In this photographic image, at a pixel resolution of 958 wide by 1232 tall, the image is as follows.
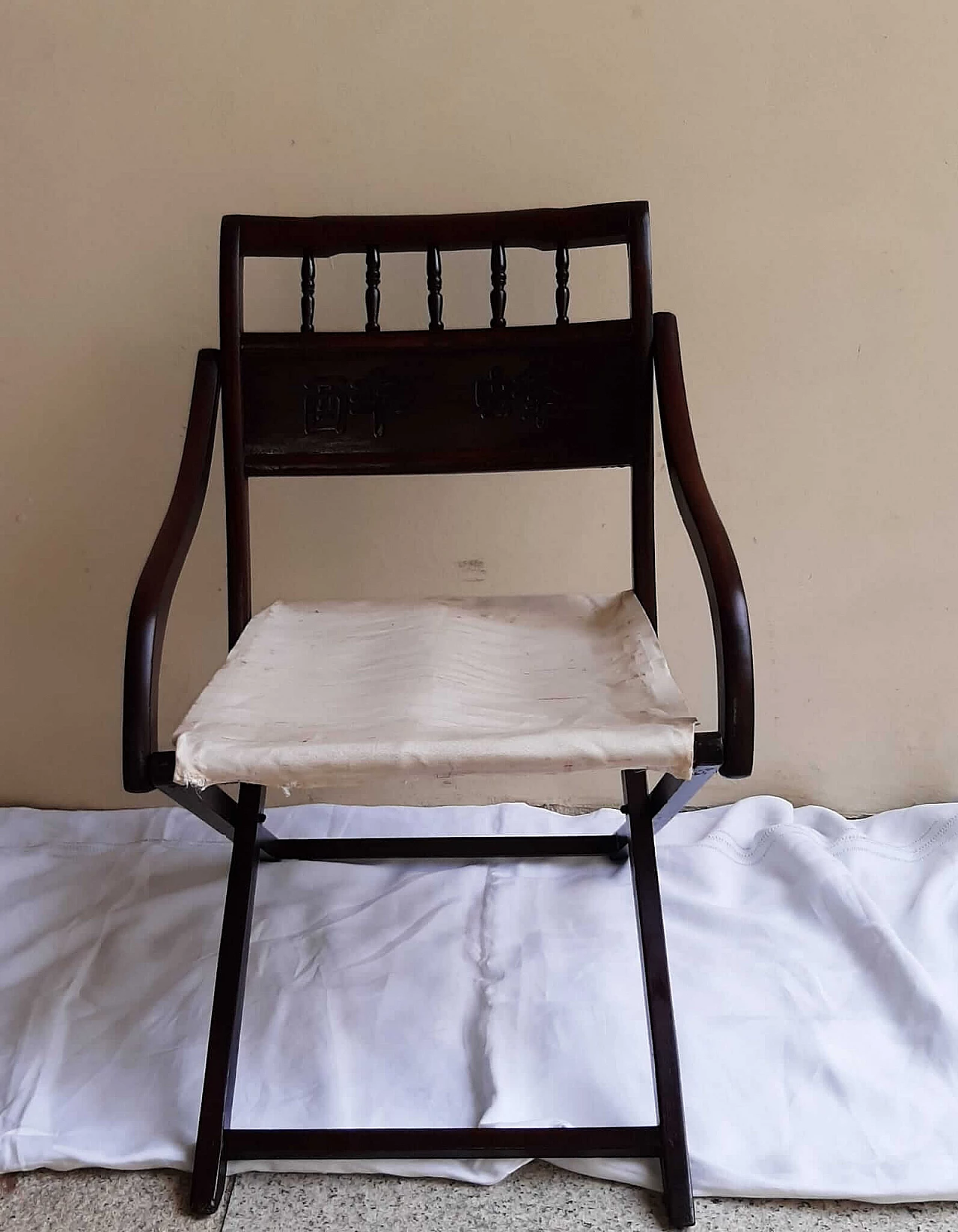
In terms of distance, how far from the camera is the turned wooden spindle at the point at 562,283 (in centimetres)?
93

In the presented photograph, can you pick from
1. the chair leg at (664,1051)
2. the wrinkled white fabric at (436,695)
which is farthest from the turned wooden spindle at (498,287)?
the chair leg at (664,1051)

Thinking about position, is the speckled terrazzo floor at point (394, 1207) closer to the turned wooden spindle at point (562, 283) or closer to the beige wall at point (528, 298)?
the beige wall at point (528, 298)

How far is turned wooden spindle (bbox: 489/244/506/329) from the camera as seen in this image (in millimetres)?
926

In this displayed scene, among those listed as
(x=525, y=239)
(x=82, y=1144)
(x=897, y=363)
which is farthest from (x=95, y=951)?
(x=897, y=363)

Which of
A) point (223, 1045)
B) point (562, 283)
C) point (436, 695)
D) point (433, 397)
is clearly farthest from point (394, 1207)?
point (562, 283)

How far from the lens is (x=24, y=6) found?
1.04 metres

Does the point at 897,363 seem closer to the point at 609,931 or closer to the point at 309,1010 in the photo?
the point at 609,931

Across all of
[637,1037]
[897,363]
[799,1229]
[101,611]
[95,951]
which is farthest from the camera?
[101,611]

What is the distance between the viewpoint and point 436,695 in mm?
761

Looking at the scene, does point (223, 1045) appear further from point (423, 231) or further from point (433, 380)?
point (423, 231)

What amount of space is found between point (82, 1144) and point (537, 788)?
69 cm

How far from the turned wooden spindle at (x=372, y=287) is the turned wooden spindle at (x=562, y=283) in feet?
0.57

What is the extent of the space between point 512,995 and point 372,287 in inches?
27.7

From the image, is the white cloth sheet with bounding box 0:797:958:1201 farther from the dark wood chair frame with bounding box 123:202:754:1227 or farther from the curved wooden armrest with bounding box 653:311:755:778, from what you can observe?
the curved wooden armrest with bounding box 653:311:755:778
